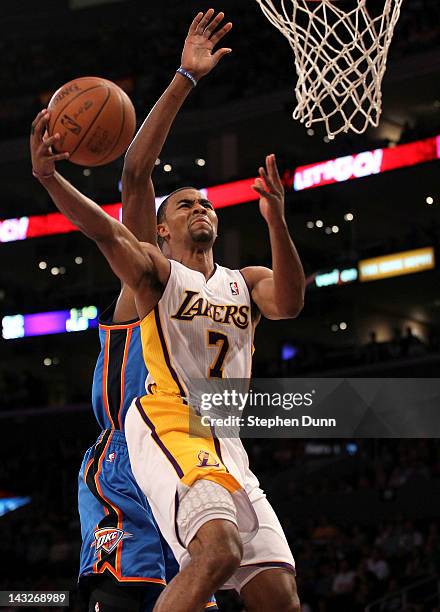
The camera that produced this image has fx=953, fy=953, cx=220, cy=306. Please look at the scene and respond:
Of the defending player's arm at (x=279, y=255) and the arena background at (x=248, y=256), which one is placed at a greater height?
the arena background at (x=248, y=256)

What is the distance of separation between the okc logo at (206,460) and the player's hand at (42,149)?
1.28 meters

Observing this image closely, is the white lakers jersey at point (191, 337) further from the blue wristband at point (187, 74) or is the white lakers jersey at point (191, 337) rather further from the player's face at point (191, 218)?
the blue wristband at point (187, 74)

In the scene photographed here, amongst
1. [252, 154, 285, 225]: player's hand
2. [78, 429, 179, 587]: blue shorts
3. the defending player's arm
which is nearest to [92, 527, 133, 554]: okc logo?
[78, 429, 179, 587]: blue shorts

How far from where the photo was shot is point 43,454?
23.3m

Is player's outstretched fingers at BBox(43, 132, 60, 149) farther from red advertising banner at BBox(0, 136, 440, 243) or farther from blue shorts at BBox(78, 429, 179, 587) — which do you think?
red advertising banner at BBox(0, 136, 440, 243)

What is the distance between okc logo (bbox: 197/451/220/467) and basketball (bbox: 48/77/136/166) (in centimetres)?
140

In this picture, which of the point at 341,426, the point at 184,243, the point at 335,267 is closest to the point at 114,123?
the point at 184,243

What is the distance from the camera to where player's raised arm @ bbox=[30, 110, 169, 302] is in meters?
3.83

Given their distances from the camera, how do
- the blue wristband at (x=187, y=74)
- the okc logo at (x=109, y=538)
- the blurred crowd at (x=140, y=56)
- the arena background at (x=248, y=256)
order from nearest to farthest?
the okc logo at (x=109, y=538) → the blue wristband at (x=187, y=74) → the arena background at (x=248, y=256) → the blurred crowd at (x=140, y=56)

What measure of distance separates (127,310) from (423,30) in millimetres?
17889

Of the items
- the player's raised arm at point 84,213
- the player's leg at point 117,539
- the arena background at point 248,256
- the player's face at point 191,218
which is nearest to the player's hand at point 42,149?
the player's raised arm at point 84,213

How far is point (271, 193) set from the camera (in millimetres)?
4145

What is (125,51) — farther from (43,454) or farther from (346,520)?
(346,520)

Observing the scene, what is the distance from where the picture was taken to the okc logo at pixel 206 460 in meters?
3.71
